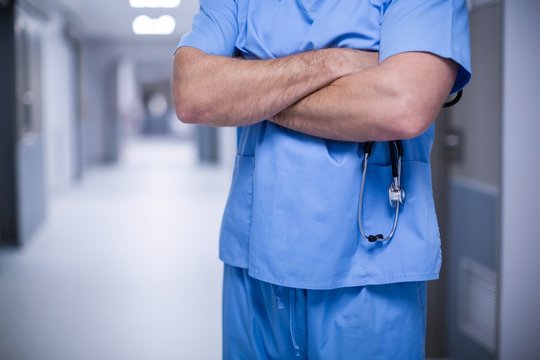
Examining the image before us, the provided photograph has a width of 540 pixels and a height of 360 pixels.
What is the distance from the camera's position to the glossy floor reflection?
2.20 meters

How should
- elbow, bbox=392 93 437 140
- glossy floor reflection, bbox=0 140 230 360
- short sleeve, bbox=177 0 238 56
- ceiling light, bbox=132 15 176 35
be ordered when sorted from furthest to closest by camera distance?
glossy floor reflection, bbox=0 140 230 360
ceiling light, bbox=132 15 176 35
short sleeve, bbox=177 0 238 56
elbow, bbox=392 93 437 140

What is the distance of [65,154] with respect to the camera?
648 centimetres

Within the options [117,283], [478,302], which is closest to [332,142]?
[478,302]

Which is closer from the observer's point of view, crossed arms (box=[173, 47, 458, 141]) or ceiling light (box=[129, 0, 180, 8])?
crossed arms (box=[173, 47, 458, 141])

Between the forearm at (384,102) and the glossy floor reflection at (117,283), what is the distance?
1462 millimetres

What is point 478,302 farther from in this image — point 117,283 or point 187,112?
point 117,283

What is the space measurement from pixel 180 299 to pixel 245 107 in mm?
2066

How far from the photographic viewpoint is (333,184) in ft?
2.75

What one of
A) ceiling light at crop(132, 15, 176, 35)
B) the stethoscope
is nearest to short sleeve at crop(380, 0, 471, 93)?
the stethoscope

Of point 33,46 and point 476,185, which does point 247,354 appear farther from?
point 33,46

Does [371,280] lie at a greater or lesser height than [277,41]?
lesser

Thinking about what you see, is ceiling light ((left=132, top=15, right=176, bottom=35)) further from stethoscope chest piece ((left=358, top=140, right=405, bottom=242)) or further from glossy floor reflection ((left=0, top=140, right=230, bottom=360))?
glossy floor reflection ((left=0, top=140, right=230, bottom=360))

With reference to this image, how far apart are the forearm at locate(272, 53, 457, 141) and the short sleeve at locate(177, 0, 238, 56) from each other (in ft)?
0.60

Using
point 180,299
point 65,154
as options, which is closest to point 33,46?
point 65,154
